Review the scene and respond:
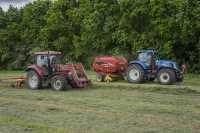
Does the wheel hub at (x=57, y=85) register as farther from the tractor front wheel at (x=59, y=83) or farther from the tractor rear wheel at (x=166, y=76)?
the tractor rear wheel at (x=166, y=76)

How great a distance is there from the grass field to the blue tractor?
118 cm

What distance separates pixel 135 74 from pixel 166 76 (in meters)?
1.52

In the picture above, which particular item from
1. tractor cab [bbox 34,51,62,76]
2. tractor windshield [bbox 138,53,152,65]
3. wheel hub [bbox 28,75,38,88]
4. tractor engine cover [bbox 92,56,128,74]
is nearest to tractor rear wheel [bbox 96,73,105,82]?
tractor engine cover [bbox 92,56,128,74]

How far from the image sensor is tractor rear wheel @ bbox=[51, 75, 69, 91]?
19.3m

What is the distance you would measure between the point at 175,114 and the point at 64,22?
78.8 ft

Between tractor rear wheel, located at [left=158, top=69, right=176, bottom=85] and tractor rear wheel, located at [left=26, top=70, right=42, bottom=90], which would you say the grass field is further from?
tractor rear wheel, located at [left=158, top=69, right=176, bottom=85]

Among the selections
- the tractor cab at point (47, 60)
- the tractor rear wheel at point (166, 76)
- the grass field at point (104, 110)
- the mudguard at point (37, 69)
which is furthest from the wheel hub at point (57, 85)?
the tractor rear wheel at point (166, 76)

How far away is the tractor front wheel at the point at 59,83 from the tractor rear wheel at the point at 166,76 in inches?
164

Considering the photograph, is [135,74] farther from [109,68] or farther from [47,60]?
[47,60]

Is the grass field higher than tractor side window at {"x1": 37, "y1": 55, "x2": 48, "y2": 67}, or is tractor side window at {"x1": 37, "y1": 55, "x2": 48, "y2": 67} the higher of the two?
tractor side window at {"x1": 37, "y1": 55, "x2": 48, "y2": 67}

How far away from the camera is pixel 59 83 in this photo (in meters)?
19.4

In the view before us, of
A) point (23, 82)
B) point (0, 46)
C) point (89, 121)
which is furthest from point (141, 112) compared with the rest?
point (0, 46)

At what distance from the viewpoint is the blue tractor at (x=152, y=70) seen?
20891 millimetres

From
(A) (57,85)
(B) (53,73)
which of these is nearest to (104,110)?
(A) (57,85)
